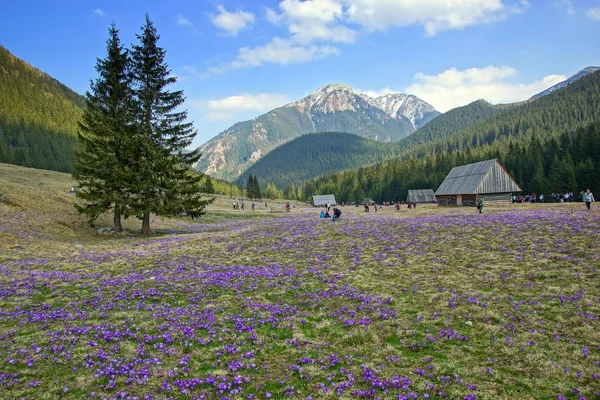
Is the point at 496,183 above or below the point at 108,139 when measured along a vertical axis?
below

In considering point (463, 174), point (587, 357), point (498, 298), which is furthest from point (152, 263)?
point (463, 174)

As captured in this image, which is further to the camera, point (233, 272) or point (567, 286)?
point (233, 272)

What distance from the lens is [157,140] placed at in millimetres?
34031

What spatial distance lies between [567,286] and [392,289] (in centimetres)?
685

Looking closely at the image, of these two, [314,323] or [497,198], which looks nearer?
[314,323]

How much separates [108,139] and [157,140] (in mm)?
4700

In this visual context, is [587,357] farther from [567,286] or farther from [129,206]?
[129,206]

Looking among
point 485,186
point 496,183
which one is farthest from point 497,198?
point 485,186

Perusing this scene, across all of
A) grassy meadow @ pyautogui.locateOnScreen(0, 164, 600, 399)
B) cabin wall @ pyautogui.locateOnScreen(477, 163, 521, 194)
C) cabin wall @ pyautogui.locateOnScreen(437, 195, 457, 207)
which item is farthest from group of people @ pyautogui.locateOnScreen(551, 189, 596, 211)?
grassy meadow @ pyautogui.locateOnScreen(0, 164, 600, 399)

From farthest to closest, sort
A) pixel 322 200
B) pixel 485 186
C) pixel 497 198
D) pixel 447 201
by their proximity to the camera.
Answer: pixel 322 200
pixel 447 201
pixel 497 198
pixel 485 186

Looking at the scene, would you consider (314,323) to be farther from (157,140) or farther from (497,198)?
(497,198)

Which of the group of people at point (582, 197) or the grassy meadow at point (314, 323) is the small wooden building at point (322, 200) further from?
the grassy meadow at point (314, 323)

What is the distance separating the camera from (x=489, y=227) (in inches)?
1037

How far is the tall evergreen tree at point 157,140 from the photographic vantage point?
106ft
